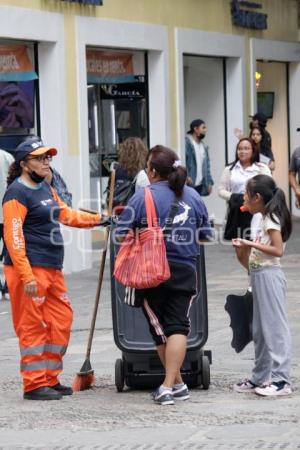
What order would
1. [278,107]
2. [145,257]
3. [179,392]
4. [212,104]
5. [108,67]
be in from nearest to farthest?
[145,257] → [179,392] → [108,67] → [212,104] → [278,107]

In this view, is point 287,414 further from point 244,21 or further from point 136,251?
point 244,21

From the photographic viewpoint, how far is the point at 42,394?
867 centimetres

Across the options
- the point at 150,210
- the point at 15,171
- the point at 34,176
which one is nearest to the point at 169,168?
the point at 150,210

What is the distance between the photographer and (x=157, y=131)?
19438mm

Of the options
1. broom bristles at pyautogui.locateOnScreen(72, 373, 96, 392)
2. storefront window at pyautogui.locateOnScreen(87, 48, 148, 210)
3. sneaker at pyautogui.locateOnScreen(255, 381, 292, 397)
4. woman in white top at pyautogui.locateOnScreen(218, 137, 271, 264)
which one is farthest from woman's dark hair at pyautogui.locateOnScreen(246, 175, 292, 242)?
storefront window at pyautogui.locateOnScreen(87, 48, 148, 210)

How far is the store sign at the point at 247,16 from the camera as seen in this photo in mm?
21344

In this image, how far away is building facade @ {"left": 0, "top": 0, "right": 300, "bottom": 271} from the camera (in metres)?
16.5

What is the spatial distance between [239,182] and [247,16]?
876 centimetres

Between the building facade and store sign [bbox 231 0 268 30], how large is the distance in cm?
2

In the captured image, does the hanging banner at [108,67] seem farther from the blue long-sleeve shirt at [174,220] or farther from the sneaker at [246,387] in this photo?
the sneaker at [246,387]

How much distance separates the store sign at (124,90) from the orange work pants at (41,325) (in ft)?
35.9

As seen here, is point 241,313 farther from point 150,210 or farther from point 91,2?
point 91,2

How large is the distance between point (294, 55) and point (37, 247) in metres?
16.2

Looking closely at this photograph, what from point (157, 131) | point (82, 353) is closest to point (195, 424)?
point (82, 353)
